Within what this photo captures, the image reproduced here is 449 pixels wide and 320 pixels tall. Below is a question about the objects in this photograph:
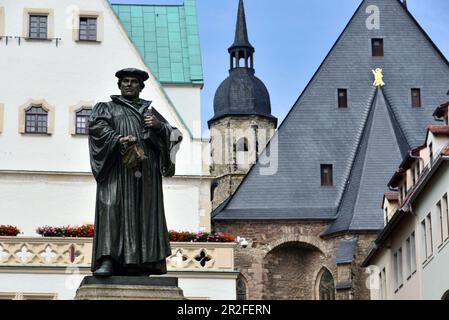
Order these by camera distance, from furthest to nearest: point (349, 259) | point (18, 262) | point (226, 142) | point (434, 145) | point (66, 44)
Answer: point (226, 142), point (349, 259), point (66, 44), point (434, 145), point (18, 262)

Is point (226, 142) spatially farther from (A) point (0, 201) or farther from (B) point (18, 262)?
(B) point (18, 262)

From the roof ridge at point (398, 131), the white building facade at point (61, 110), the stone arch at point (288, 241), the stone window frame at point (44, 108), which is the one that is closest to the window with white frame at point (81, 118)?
the white building facade at point (61, 110)

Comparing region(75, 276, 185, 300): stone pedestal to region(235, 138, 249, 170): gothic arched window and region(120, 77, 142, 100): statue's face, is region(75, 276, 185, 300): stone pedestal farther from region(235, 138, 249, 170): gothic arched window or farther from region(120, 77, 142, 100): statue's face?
region(235, 138, 249, 170): gothic arched window

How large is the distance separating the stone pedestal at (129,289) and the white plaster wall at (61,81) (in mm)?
22479

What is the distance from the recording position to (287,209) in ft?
159

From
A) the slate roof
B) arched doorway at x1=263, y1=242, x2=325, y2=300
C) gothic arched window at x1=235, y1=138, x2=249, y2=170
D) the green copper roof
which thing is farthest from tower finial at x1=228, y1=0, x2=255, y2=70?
the green copper roof

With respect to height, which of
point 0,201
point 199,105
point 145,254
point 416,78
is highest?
point 416,78

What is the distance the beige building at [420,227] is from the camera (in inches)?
1156

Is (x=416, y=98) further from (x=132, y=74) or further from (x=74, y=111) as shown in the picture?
(x=132, y=74)

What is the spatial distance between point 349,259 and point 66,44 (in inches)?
646

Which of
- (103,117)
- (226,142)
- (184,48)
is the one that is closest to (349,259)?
(184,48)

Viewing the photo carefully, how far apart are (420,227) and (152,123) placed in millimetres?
23163

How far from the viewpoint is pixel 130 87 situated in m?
10.8

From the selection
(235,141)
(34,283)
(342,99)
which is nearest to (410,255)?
(34,283)
